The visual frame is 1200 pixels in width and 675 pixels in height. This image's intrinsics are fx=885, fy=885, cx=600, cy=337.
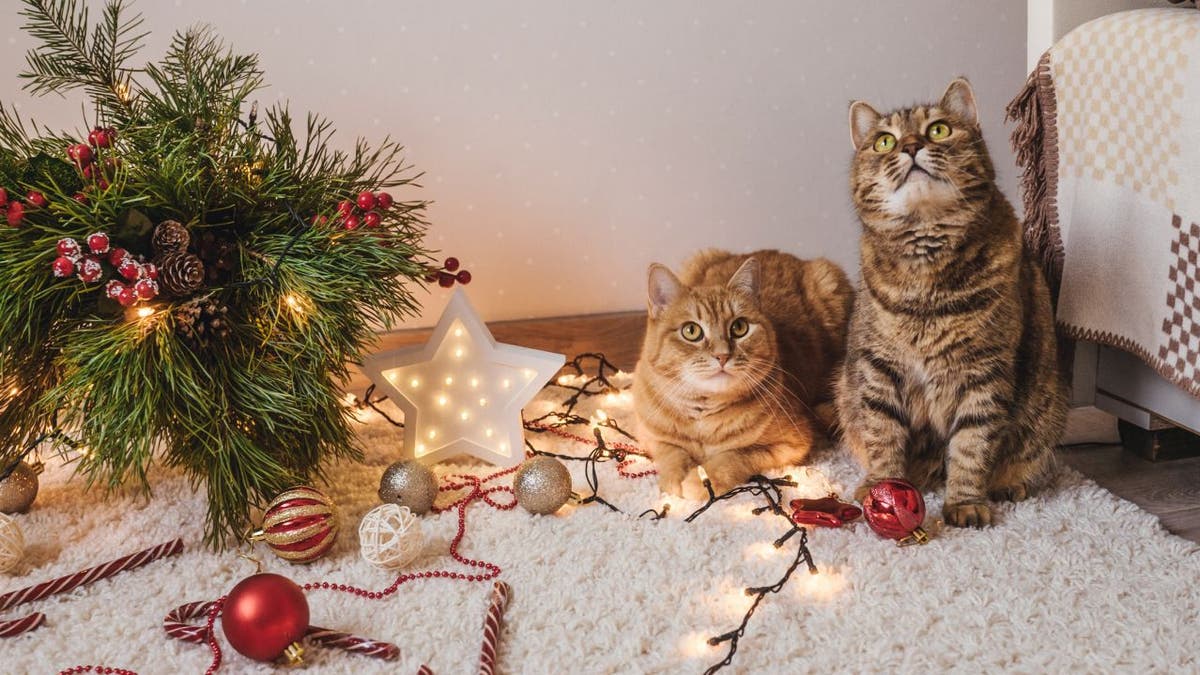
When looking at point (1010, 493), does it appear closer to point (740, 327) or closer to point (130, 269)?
point (740, 327)

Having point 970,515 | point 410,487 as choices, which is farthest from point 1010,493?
point 410,487

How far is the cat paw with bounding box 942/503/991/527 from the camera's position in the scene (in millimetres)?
1275

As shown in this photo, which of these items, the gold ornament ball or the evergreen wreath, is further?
the gold ornament ball

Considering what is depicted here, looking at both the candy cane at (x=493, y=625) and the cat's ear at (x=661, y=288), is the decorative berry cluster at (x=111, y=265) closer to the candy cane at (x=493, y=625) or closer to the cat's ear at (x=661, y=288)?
the candy cane at (x=493, y=625)

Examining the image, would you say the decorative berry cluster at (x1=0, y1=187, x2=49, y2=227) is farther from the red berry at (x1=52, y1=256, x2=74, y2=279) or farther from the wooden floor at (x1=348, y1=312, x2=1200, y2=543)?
the wooden floor at (x1=348, y1=312, x2=1200, y2=543)

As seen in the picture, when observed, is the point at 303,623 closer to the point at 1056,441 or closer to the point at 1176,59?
the point at 1056,441

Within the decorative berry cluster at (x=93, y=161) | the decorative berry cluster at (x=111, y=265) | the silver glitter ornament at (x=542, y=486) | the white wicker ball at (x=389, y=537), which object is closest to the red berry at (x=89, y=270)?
the decorative berry cluster at (x=111, y=265)

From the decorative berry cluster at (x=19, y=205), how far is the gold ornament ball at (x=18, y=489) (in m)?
0.44

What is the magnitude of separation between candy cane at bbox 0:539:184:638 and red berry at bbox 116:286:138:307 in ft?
1.17

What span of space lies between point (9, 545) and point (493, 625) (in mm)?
704

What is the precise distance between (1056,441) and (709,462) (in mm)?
538

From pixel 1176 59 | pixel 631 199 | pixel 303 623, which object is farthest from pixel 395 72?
pixel 1176 59

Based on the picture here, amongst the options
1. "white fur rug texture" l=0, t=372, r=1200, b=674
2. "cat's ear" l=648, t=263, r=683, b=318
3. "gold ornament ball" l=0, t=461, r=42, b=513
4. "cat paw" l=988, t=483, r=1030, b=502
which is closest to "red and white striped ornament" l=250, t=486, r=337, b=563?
"white fur rug texture" l=0, t=372, r=1200, b=674

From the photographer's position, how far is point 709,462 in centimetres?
150
